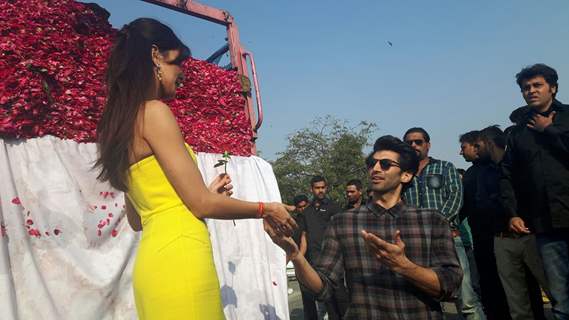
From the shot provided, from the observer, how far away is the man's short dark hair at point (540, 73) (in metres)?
4.06

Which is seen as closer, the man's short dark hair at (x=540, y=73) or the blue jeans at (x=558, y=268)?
the blue jeans at (x=558, y=268)

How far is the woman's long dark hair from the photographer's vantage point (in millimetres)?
1943

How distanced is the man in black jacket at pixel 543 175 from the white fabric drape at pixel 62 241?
3.41 m

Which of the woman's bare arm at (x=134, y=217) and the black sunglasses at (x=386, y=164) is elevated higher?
the black sunglasses at (x=386, y=164)

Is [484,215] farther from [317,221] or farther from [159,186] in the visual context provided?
[159,186]

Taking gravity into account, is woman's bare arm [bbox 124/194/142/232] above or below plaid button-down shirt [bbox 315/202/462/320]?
above

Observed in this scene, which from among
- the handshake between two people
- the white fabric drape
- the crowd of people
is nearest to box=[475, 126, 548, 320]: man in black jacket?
the crowd of people

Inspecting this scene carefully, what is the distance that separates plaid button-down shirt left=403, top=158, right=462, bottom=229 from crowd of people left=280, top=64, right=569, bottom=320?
0.5 inches

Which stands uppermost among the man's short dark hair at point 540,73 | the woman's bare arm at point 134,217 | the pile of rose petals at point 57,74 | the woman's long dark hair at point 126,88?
the pile of rose petals at point 57,74

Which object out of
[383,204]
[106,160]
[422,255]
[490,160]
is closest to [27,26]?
[106,160]

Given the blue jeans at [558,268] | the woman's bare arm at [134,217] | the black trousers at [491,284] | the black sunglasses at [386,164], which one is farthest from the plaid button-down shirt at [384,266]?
the black trousers at [491,284]

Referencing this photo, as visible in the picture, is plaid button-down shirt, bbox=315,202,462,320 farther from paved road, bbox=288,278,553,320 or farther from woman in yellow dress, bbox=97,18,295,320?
paved road, bbox=288,278,553,320

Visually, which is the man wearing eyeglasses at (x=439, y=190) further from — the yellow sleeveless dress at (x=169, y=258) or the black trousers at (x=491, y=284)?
the yellow sleeveless dress at (x=169, y=258)

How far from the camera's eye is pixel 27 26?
4.40 m
